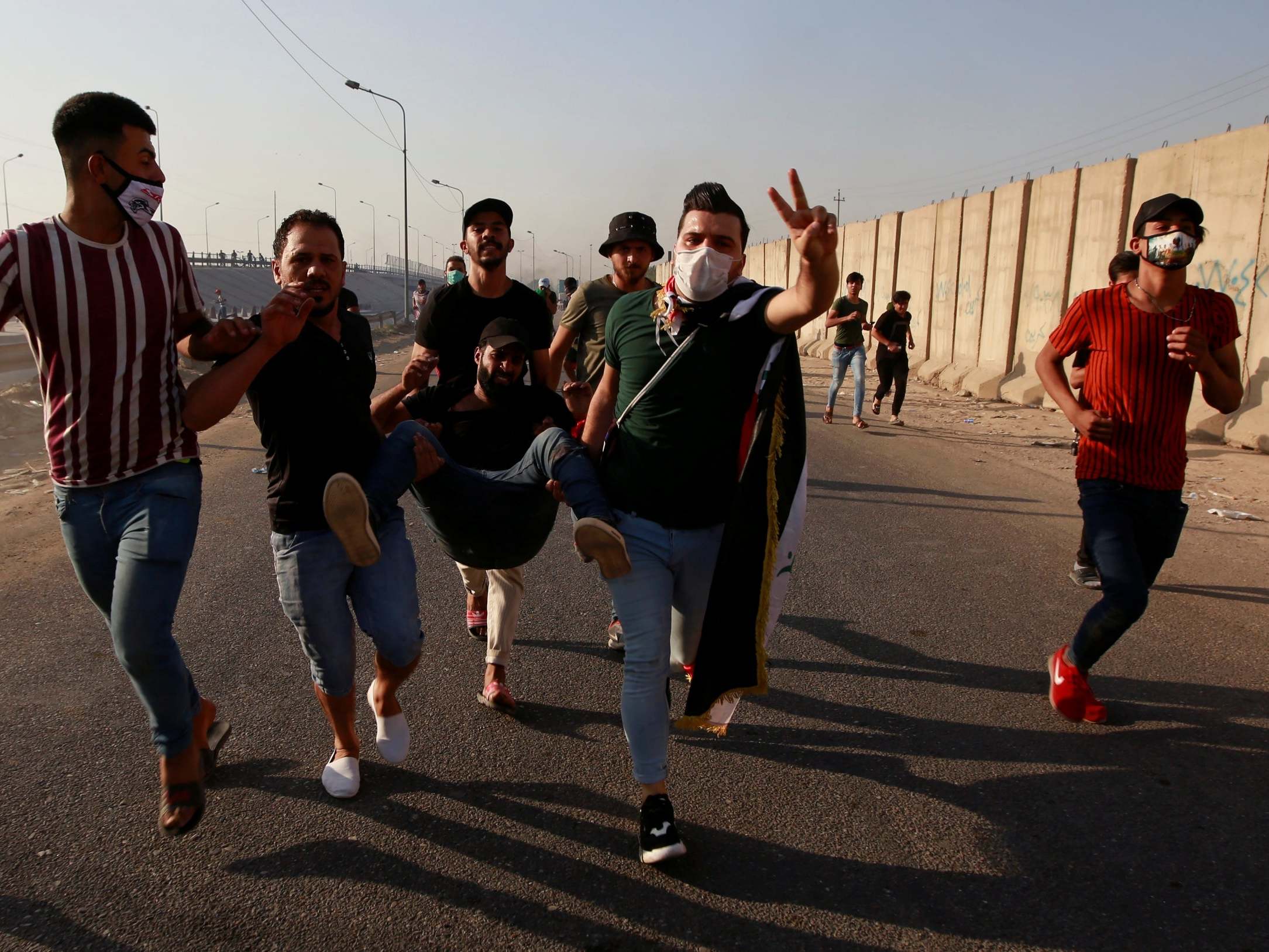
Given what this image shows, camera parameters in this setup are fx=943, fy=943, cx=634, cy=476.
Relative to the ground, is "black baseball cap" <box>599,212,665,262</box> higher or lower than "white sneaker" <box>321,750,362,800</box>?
higher

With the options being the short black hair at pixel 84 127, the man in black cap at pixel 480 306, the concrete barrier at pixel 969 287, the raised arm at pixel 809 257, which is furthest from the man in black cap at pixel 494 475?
the concrete barrier at pixel 969 287

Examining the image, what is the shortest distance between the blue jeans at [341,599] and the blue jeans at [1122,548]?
9.03 feet

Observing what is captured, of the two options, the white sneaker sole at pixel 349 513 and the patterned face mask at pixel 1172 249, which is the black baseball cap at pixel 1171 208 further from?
the white sneaker sole at pixel 349 513

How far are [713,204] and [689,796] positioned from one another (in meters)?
2.03

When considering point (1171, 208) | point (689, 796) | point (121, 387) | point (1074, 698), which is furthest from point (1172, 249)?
point (121, 387)

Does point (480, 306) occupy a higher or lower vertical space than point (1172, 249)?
lower

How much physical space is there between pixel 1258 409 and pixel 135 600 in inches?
457

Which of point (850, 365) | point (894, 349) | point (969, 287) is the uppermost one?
point (969, 287)

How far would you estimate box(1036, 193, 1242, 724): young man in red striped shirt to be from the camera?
3.88 m

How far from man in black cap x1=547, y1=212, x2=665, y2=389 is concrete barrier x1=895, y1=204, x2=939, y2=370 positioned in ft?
54.7

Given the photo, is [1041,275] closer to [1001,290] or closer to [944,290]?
[1001,290]

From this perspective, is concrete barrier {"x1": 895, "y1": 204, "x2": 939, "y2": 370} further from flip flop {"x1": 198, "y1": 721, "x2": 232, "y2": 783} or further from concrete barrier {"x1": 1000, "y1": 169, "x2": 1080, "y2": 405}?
flip flop {"x1": 198, "y1": 721, "x2": 232, "y2": 783}

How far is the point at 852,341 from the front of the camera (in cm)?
1274

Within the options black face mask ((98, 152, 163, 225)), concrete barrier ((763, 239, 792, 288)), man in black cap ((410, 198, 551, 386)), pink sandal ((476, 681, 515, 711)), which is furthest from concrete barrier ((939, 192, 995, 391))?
black face mask ((98, 152, 163, 225))
